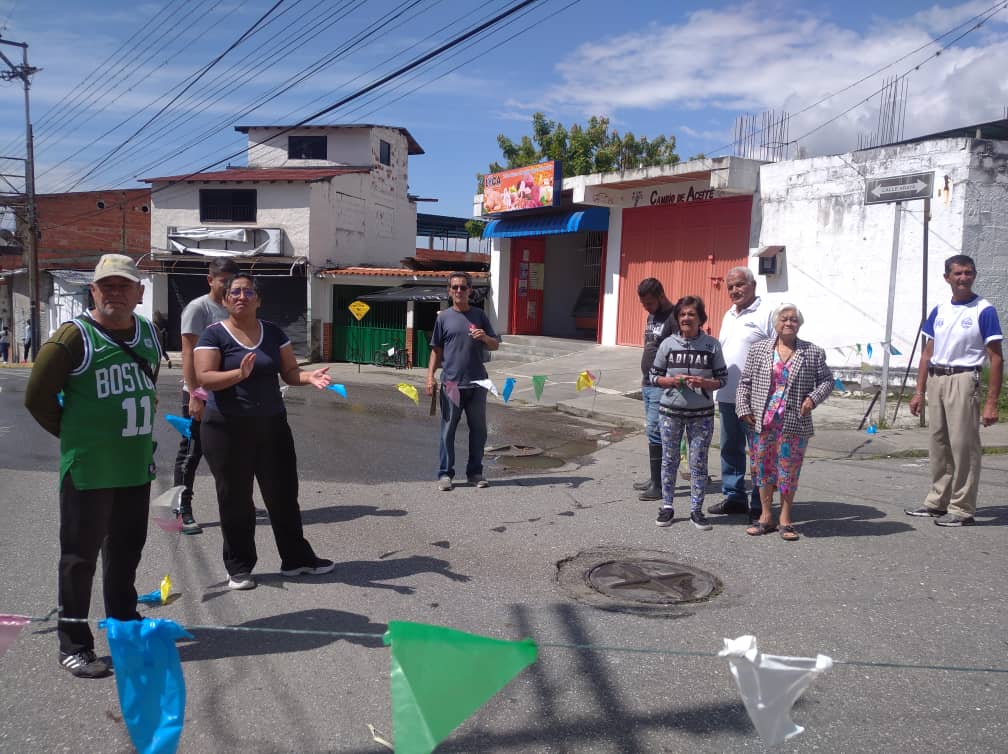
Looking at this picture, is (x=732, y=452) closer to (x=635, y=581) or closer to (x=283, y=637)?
(x=635, y=581)

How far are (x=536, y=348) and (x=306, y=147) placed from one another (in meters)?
15.8

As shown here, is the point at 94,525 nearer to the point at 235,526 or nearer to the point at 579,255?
the point at 235,526

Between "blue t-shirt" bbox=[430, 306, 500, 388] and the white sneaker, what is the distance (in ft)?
9.41

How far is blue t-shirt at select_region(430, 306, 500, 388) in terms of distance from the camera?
704 cm

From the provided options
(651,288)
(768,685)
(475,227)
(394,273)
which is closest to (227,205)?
(394,273)

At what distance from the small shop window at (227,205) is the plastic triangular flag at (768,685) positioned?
91.1 ft

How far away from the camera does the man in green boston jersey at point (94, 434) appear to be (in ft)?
11.5

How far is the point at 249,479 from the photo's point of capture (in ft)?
15.1

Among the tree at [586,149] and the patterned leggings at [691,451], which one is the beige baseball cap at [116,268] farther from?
the tree at [586,149]

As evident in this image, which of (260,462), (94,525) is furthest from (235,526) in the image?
(94,525)

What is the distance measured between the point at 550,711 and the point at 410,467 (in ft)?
17.6

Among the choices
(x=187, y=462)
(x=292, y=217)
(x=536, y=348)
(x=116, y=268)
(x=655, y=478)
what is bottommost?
(x=655, y=478)

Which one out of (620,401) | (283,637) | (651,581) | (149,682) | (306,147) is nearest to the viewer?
(149,682)

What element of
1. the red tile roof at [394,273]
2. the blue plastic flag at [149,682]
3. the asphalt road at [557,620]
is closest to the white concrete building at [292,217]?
the red tile roof at [394,273]
